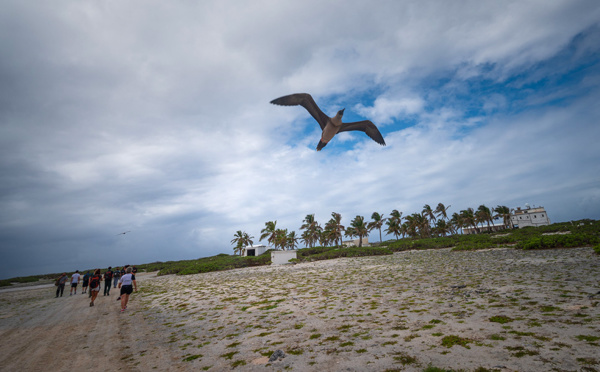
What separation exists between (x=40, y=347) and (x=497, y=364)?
10.9m

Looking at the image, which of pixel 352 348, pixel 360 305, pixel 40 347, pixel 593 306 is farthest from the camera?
pixel 360 305

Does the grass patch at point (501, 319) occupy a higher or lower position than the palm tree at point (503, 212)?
lower

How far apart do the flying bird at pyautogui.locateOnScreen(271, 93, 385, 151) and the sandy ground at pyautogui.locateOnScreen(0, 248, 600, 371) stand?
7011 mm

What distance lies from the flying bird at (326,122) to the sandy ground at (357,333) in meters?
7.01

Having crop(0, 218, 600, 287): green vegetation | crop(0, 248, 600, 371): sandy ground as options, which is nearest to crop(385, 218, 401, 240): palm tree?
crop(0, 218, 600, 287): green vegetation

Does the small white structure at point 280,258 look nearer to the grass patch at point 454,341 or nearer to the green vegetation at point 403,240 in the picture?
the green vegetation at point 403,240

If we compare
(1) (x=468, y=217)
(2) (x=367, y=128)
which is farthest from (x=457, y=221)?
(2) (x=367, y=128)

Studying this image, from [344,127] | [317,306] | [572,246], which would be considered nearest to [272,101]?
[344,127]

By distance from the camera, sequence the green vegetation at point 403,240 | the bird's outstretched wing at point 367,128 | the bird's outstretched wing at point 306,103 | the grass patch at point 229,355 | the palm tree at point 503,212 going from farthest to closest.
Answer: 1. the palm tree at point 503,212
2. the green vegetation at point 403,240
3. the bird's outstretched wing at point 367,128
4. the bird's outstretched wing at point 306,103
5. the grass patch at point 229,355

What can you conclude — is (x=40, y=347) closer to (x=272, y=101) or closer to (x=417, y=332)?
(x=417, y=332)

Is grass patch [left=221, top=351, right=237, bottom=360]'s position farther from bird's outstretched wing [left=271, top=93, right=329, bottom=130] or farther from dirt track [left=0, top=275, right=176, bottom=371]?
bird's outstretched wing [left=271, top=93, right=329, bottom=130]

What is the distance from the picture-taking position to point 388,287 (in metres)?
10.6

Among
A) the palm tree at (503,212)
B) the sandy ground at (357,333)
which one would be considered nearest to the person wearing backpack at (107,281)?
the sandy ground at (357,333)

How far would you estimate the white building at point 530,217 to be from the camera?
8169 cm
